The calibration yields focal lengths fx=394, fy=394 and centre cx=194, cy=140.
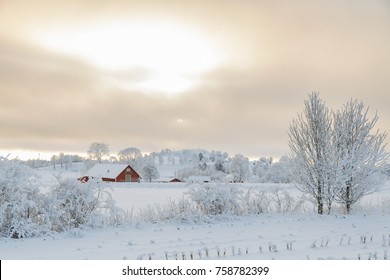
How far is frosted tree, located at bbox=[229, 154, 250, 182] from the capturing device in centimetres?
10683

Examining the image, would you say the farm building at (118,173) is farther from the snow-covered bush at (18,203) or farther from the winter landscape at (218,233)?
the snow-covered bush at (18,203)

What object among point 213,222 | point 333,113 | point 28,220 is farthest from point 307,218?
point 28,220

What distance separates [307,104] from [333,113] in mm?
1455

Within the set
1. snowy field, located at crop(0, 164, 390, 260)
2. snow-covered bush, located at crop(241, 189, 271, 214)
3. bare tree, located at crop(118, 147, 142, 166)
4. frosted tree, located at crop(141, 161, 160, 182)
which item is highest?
bare tree, located at crop(118, 147, 142, 166)

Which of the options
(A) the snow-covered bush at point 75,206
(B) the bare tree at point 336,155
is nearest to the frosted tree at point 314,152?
(B) the bare tree at point 336,155

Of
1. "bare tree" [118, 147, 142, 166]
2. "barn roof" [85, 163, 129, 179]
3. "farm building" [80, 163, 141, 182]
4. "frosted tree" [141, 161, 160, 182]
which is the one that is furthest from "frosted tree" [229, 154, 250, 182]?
"barn roof" [85, 163, 129, 179]

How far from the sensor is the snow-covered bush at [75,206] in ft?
45.6

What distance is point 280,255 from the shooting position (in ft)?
30.6

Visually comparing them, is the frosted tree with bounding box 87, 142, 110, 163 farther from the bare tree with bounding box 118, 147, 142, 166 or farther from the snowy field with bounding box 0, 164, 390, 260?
the snowy field with bounding box 0, 164, 390, 260

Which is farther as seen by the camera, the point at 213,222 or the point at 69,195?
the point at 213,222

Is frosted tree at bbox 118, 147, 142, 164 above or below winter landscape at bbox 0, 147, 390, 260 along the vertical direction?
above

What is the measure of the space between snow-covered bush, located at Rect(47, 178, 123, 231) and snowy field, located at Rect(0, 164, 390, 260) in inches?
22.9

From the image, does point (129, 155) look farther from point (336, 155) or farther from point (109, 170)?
point (336, 155)
